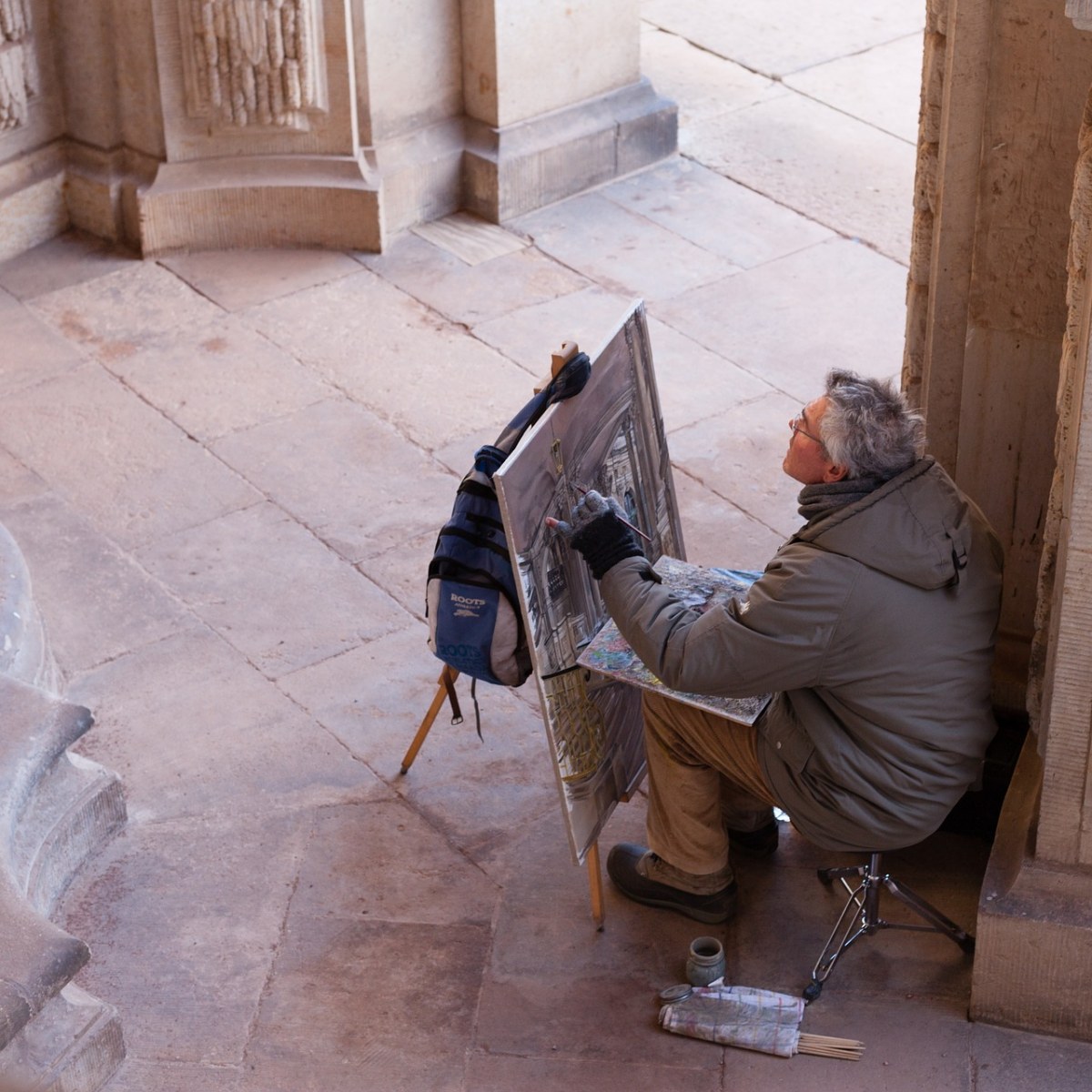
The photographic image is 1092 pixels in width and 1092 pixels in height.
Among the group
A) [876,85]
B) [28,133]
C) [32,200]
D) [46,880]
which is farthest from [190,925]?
[876,85]

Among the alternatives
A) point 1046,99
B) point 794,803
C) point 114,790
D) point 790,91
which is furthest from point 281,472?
point 790,91

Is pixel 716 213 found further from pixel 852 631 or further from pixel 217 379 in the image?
pixel 852 631

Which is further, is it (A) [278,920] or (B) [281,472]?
(B) [281,472]

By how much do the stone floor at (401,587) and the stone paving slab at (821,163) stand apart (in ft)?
0.09

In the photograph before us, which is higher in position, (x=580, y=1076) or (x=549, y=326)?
(x=549, y=326)

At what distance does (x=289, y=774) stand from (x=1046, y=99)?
2.68 meters

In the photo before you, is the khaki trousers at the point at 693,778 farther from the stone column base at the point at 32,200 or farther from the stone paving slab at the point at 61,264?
the stone column base at the point at 32,200

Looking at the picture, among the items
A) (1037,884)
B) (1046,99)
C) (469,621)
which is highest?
(1046,99)

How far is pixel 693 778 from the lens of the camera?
174 inches

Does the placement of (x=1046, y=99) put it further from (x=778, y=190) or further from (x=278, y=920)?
(x=778, y=190)

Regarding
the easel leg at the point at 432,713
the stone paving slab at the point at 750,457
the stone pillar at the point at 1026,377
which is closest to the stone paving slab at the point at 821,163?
the stone paving slab at the point at 750,457

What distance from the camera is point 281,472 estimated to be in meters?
6.46

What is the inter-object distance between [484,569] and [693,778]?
0.72 meters

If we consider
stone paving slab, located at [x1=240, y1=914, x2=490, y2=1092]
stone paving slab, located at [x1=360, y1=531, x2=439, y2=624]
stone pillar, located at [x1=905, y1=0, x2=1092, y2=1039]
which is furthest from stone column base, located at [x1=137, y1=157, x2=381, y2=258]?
stone paving slab, located at [x1=240, y1=914, x2=490, y2=1092]
